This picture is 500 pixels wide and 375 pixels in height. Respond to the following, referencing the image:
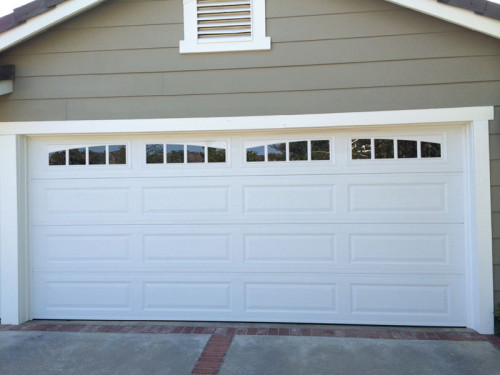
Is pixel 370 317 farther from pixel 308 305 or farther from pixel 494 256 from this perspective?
pixel 494 256

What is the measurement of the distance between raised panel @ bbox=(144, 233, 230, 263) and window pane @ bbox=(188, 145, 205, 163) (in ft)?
2.84

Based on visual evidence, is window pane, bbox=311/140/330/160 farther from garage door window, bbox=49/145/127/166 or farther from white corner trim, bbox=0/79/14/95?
white corner trim, bbox=0/79/14/95

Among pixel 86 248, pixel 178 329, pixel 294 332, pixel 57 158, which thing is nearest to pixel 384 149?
pixel 294 332

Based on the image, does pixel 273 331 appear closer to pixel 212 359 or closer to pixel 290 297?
pixel 290 297

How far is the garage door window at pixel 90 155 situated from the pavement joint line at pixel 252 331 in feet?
6.17

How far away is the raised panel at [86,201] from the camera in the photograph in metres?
4.91

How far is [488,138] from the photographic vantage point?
14.2ft

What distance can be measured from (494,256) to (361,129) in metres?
1.91

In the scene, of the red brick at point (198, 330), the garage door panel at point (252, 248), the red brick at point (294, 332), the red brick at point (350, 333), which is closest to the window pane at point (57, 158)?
the garage door panel at point (252, 248)

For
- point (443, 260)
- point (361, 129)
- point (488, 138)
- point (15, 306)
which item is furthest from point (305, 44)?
point (15, 306)

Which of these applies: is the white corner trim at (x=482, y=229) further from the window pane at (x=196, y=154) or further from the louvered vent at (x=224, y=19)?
the window pane at (x=196, y=154)

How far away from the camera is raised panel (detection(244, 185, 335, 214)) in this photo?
4707 millimetres

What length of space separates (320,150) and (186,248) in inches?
75.5

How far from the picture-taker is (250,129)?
4.63m
